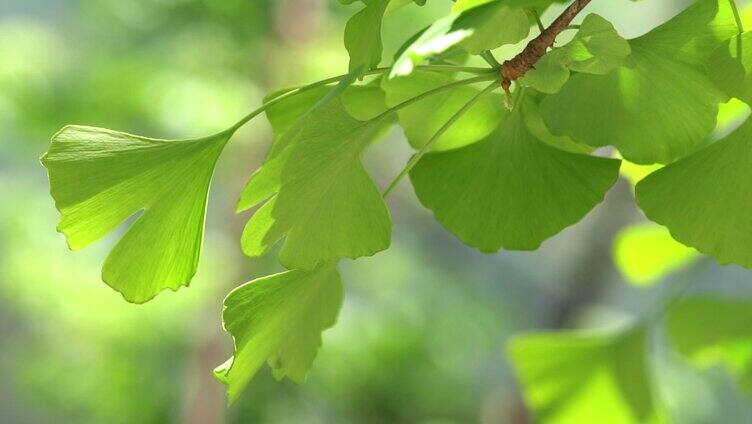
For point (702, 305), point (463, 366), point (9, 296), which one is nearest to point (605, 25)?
point (702, 305)

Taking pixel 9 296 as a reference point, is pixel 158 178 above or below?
above

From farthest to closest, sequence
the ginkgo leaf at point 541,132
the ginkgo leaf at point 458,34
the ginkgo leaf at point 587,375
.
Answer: the ginkgo leaf at point 587,375, the ginkgo leaf at point 541,132, the ginkgo leaf at point 458,34

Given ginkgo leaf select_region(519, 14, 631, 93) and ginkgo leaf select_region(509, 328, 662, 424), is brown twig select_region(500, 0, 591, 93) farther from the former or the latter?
ginkgo leaf select_region(509, 328, 662, 424)

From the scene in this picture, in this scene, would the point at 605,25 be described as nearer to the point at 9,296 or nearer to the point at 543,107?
the point at 543,107

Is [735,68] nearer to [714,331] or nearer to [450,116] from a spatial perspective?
[450,116]

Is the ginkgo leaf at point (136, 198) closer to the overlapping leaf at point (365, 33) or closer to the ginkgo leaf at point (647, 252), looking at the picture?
the overlapping leaf at point (365, 33)

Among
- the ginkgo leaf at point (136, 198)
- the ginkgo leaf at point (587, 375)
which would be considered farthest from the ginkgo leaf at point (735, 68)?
the ginkgo leaf at point (587, 375)

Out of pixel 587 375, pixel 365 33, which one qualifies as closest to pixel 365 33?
pixel 365 33
